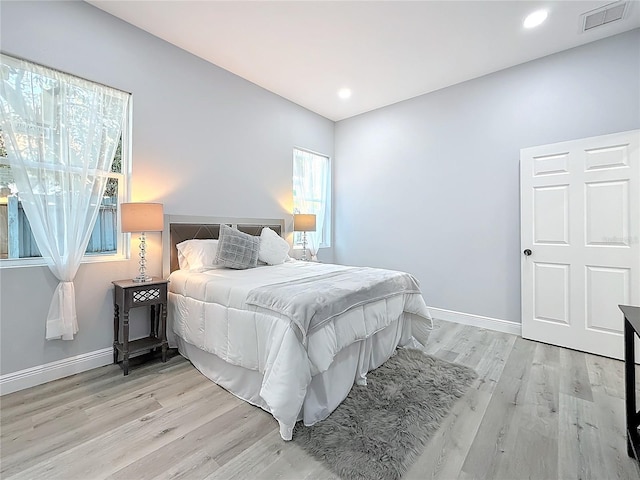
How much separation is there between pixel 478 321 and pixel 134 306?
3.65m

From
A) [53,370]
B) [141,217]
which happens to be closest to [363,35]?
[141,217]

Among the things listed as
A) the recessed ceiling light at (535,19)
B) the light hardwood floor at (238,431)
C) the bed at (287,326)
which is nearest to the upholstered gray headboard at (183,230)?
the bed at (287,326)

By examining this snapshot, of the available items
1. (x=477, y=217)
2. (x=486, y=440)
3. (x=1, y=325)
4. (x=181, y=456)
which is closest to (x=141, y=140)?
(x=1, y=325)

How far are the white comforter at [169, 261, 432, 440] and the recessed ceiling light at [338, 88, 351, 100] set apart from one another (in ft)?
8.01

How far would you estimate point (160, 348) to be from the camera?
2.70m

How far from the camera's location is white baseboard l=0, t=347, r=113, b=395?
2.11 meters

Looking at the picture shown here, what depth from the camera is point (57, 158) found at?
2.29m

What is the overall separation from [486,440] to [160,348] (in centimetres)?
261

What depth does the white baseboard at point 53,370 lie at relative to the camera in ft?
6.91

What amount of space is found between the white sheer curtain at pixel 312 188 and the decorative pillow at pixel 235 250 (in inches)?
58.5

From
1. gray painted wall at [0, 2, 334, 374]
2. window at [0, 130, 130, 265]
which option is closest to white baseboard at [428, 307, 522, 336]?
gray painted wall at [0, 2, 334, 374]

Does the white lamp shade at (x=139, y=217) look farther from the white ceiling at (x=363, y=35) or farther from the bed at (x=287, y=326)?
the white ceiling at (x=363, y=35)

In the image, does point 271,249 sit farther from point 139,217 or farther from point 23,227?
point 23,227

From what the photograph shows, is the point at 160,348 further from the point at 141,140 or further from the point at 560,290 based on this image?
the point at 560,290
